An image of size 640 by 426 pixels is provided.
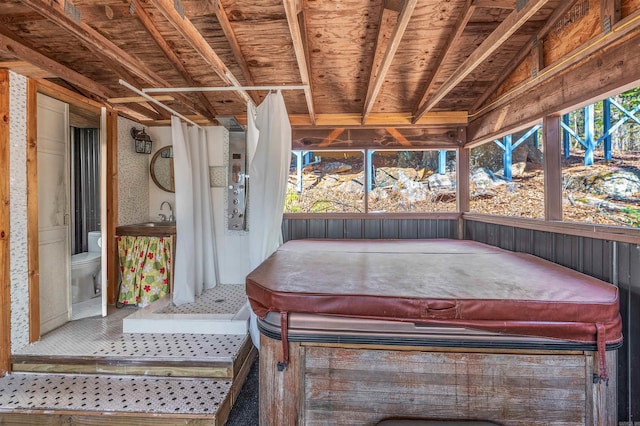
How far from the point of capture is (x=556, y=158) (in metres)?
2.38

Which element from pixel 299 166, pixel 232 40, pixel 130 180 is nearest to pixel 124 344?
pixel 130 180

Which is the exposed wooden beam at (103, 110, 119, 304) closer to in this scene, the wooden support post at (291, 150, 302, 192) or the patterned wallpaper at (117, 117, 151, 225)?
the patterned wallpaper at (117, 117, 151, 225)

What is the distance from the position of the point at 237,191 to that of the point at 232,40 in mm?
1907

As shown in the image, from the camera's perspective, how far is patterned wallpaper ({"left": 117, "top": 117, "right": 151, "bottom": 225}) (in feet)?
11.5

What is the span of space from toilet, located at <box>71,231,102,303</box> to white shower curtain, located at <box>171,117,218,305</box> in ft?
3.22

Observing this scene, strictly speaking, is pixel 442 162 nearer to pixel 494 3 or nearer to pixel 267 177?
pixel 494 3

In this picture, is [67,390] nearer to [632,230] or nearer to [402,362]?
[402,362]

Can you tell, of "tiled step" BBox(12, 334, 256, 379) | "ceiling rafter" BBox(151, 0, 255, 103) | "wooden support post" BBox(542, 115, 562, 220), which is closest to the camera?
"ceiling rafter" BBox(151, 0, 255, 103)

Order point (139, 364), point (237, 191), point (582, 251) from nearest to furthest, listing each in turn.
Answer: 1. point (582, 251)
2. point (139, 364)
3. point (237, 191)

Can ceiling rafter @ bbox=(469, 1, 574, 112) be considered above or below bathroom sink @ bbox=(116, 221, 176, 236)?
above

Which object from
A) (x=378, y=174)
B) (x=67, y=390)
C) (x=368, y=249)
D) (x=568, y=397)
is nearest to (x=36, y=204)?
(x=67, y=390)

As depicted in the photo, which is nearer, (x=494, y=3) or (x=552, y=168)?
(x=494, y=3)

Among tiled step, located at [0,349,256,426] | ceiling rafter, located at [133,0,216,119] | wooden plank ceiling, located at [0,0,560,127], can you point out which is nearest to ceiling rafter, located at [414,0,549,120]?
wooden plank ceiling, located at [0,0,560,127]

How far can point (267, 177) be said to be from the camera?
2504 mm
